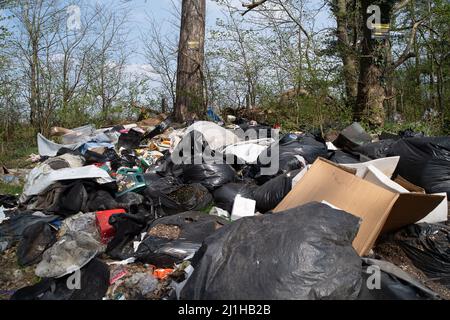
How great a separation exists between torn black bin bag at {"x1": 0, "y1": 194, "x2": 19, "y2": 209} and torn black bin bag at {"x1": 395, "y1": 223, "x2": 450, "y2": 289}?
10.9 ft

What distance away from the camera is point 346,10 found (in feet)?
25.8

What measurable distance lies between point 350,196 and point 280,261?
1038 mm

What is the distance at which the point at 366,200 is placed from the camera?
7.69ft

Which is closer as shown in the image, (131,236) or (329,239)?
(329,239)

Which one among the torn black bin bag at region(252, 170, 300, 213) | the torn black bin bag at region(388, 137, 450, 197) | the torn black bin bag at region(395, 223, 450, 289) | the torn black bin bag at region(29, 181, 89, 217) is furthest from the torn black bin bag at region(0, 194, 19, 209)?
the torn black bin bag at region(388, 137, 450, 197)

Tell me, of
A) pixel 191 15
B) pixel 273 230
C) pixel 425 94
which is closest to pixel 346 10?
pixel 191 15

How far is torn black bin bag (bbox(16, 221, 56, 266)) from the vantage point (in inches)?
104

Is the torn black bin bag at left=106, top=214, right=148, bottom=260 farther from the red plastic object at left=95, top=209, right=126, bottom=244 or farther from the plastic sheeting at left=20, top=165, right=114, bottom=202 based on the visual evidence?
the plastic sheeting at left=20, top=165, right=114, bottom=202

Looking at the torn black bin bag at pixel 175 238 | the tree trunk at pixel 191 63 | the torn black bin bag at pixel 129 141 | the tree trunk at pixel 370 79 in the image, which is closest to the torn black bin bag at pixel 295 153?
the torn black bin bag at pixel 175 238

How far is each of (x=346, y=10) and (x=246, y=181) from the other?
5605 mm

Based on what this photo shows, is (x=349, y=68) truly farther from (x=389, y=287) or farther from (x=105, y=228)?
(x=389, y=287)

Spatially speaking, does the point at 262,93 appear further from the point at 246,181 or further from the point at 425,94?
the point at 425,94

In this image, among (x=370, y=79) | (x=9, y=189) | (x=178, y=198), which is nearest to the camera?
(x=178, y=198)

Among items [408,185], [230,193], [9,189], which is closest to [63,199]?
[230,193]
